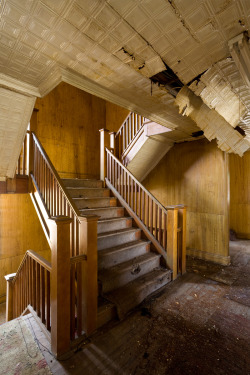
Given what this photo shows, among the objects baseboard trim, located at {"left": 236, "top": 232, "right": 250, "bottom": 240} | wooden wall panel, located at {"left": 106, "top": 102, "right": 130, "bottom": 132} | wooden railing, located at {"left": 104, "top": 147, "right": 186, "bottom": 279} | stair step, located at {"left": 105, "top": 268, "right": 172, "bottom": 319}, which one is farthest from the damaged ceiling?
baseboard trim, located at {"left": 236, "top": 232, "right": 250, "bottom": 240}

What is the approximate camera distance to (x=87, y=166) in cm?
664

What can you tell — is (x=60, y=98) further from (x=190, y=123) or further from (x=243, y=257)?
(x=243, y=257)

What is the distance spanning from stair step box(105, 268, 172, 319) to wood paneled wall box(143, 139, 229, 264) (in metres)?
1.66

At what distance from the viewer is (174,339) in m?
1.98

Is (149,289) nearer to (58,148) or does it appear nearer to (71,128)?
(58,148)

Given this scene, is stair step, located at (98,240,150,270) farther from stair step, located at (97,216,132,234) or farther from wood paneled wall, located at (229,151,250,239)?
wood paneled wall, located at (229,151,250,239)

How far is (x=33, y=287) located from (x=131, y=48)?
295 cm

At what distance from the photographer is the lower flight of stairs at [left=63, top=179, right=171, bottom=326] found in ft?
8.05

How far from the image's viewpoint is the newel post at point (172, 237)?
3258mm

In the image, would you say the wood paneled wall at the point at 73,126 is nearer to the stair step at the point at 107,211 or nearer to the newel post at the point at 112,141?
the newel post at the point at 112,141

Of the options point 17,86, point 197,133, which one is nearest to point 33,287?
point 17,86

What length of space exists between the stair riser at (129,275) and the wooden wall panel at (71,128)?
4.05 meters

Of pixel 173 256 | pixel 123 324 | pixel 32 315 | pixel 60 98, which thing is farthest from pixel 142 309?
pixel 60 98

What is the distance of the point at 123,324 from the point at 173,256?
144 centimetres
